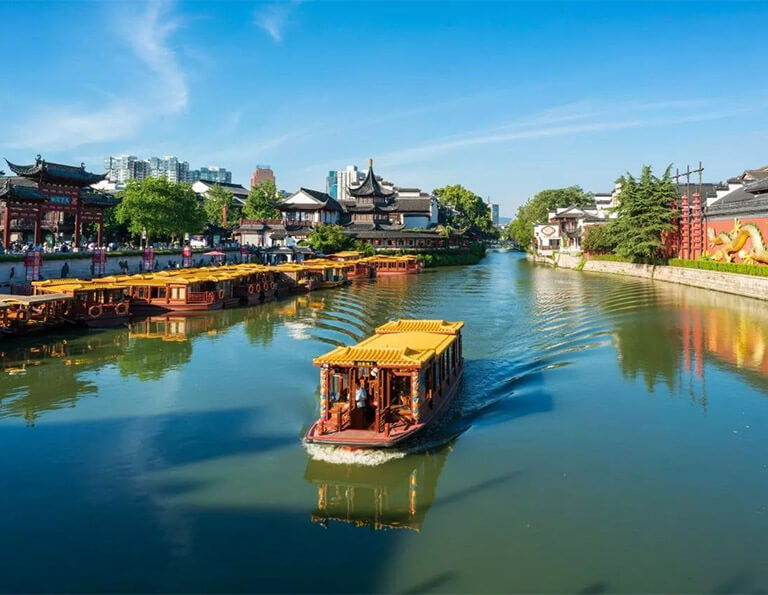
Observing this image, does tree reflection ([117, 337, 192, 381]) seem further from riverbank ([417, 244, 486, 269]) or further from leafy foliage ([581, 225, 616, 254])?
riverbank ([417, 244, 486, 269])

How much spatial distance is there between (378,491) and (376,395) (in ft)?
8.06

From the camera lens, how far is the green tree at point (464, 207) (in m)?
122

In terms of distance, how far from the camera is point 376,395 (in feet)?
48.4

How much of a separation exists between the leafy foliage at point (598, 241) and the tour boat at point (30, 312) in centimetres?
6071

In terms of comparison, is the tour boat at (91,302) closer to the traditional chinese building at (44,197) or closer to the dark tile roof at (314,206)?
the traditional chinese building at (44,197)

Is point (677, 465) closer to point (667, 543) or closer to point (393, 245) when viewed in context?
point (667, 543)

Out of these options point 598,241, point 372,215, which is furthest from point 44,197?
point 598,241

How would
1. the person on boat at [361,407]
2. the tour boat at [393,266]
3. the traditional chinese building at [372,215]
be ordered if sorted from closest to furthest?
the person on boat at [361,407] → the tour boat at [393,266] → the traditional chinese building at [372,215]

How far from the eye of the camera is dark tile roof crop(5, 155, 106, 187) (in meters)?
48.4

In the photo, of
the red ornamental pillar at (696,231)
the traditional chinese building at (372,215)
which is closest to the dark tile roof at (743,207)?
the red ornamental pillar at (696,231)

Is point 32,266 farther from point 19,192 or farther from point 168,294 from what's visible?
point 19,192

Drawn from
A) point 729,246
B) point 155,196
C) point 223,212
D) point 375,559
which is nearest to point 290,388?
point 375,559

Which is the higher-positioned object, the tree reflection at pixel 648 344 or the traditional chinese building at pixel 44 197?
the traditional chinese building at pixel 44 197

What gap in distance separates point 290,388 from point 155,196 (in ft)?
157
